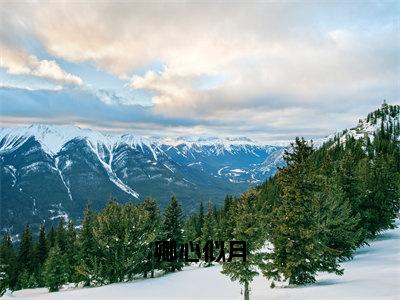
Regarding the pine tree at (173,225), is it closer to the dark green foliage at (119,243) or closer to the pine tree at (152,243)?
the pine tree at (152,243)

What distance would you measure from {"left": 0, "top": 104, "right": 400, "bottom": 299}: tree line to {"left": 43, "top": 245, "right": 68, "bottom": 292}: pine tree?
0.50ft

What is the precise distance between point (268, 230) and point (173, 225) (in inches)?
1157

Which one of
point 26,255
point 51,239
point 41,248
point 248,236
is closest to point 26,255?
point 26,255

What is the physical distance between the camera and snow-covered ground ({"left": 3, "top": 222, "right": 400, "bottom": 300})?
93.0ft

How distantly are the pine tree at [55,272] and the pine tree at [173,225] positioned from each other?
19458 millimetres

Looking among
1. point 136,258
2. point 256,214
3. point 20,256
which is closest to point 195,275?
point 136,258

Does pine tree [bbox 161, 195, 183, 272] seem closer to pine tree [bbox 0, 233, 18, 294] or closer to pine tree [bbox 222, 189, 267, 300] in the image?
pine tree [bbox 222, 189, 267, 300]

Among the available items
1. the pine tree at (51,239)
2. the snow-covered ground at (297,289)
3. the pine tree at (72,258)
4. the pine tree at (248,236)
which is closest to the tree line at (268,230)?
the pine tree at (248,236)

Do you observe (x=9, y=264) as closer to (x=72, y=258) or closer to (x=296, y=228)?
(x=72, y=258)

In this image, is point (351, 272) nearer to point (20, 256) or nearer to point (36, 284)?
point (36, 284)

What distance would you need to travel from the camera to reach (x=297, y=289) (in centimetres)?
3111

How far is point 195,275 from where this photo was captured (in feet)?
174

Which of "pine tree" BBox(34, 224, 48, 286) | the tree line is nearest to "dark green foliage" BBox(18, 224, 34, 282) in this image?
the tree line

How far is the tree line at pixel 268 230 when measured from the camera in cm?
3128
